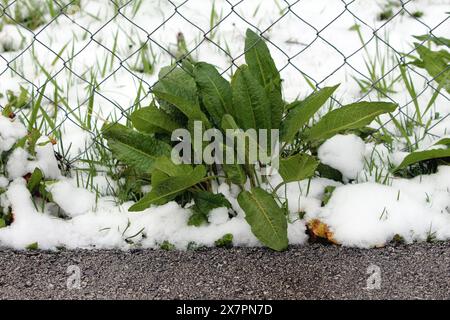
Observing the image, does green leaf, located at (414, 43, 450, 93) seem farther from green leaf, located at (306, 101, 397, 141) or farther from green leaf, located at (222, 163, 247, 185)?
green leaf, located at (222, 163, 247, 185)

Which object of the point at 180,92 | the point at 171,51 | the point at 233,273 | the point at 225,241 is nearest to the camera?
the point at 233,273

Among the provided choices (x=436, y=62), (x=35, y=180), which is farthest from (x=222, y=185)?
(x=436, y=62)

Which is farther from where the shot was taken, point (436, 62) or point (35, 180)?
point (436, 62)

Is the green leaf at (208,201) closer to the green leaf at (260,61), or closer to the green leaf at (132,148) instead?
the green leaf at (132,148)

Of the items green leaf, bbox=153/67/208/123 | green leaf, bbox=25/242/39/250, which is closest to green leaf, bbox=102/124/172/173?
green leaf, bbox=153/67/208/123

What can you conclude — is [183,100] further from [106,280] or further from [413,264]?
[413,264]

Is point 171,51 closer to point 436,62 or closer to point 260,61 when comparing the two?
point 260,61
